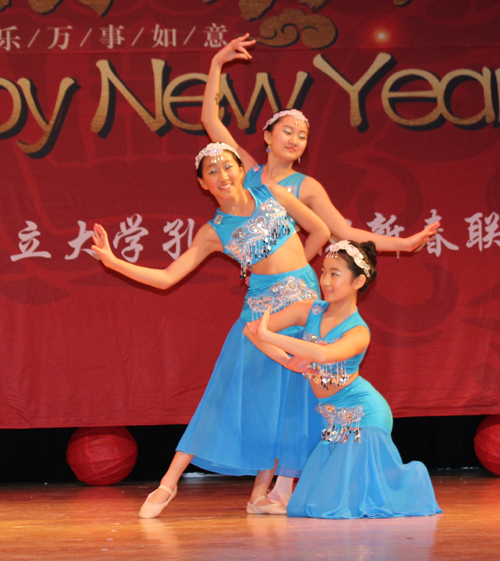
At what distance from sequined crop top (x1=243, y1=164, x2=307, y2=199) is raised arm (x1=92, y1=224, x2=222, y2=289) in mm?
298

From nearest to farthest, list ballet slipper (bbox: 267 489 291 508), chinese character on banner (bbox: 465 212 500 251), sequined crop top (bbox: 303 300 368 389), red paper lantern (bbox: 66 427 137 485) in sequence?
sequined crop top (bbox: 303 300 368 389)
ballet slipper (bbox: 267 489 291 508)
red paper lantern (bbox: 66 427 137 485)
chinese character on banner (bbox: 465 212 500 251)

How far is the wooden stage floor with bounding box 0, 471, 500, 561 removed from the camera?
6.38 ft

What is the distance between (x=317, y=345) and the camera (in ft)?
8.03

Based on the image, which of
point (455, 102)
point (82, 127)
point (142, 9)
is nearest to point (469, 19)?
point (455, 102)

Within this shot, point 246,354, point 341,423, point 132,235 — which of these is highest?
point 132,235

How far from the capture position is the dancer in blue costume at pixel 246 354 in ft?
8.80

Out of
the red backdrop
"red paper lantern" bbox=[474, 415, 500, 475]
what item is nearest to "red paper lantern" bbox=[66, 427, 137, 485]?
the red backdrop

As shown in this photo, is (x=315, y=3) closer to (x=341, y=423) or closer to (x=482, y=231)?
(x=482, y=231)

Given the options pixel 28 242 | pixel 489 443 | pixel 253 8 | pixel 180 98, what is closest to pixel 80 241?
pixel 28 242

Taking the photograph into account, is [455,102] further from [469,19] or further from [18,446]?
[18,446]

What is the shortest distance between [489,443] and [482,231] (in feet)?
3.53

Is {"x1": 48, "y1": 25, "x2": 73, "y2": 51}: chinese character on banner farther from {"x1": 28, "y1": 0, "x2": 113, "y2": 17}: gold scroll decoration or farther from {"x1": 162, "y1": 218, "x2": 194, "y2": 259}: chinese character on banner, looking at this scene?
{"x1": 162, "y1": 218, "x2": 194, "y2": 259}: chinese character on banner

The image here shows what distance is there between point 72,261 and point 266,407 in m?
1.40

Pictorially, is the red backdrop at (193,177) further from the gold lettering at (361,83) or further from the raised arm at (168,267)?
the raised arm at (168,267)
